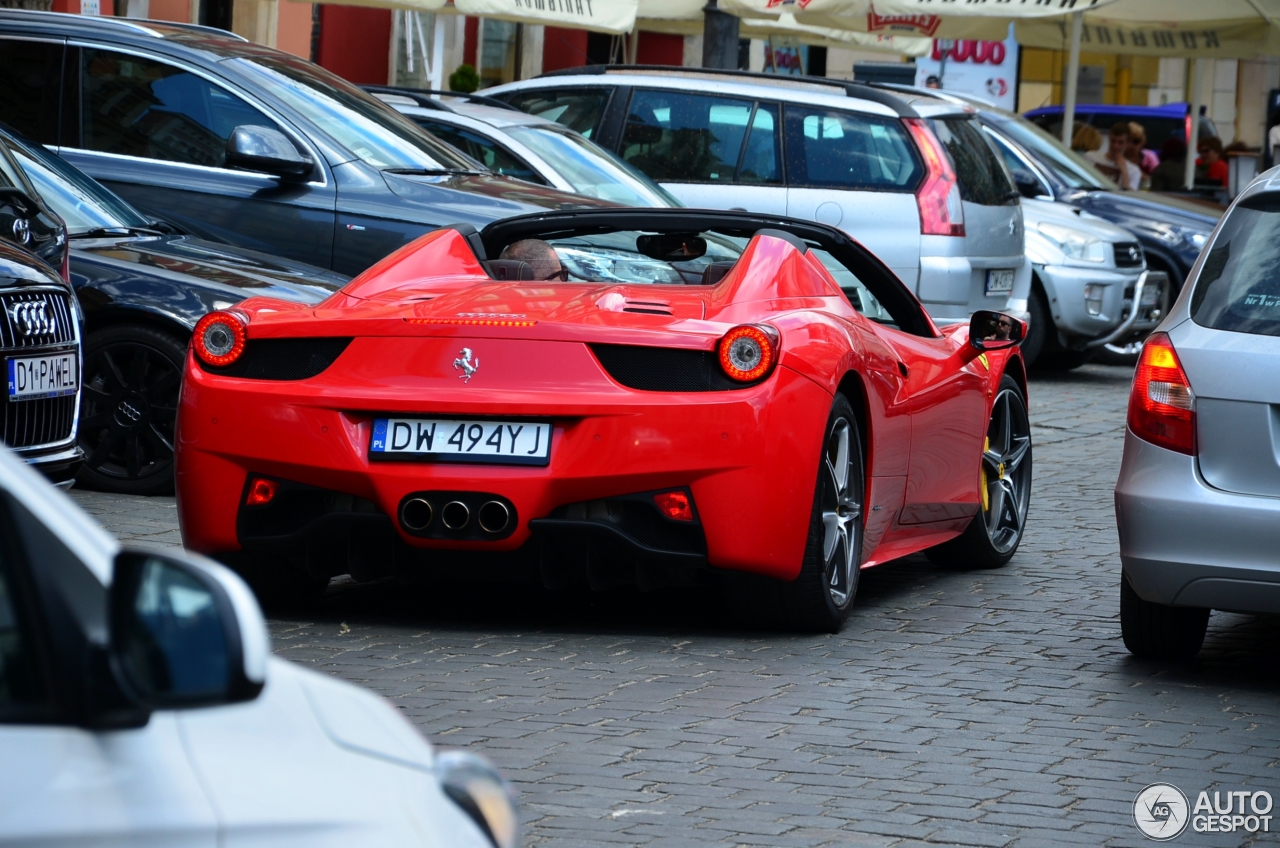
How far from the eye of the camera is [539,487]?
221 inches

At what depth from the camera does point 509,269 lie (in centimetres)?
674

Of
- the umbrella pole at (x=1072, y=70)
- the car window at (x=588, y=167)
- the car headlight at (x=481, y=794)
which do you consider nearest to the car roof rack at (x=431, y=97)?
the car window at (x=588, y=167)

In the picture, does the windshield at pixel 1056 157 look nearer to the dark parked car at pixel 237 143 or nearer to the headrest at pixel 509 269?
the dark parked car at pixel 237 143

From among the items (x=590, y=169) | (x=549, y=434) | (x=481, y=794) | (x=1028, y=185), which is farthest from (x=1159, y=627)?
(x=1028, y=185)

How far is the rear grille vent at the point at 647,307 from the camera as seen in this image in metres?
5.87

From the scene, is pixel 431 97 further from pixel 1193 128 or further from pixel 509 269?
pixel 1193 128

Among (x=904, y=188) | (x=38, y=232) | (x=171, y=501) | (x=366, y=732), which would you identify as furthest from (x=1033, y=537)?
(x=366, y=732)

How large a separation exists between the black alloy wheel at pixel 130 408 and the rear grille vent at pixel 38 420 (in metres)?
1.53

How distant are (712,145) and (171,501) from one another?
613cm

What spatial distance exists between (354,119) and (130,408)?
235 centimetres

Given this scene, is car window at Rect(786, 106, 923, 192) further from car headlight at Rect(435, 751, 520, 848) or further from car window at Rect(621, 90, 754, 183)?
car headlight at Rect(435, 751, 520, 848)

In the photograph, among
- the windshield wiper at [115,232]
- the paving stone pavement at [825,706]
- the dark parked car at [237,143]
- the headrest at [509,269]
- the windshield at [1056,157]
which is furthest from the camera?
the windshield at [1056,157]

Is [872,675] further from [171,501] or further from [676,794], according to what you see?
[171,501]

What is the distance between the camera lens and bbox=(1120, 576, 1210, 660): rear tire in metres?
5.95
